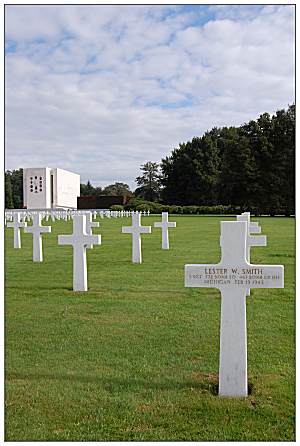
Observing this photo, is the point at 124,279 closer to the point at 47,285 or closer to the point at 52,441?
the point at 47,285

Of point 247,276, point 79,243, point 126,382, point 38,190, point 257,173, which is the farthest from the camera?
point 38,190

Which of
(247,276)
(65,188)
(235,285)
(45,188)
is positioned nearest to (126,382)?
(235,285)

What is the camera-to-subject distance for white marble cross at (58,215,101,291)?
7977 millimetres

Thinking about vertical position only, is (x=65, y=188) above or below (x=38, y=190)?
above

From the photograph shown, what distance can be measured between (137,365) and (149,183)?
67160mm

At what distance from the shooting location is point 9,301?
742 centimetres

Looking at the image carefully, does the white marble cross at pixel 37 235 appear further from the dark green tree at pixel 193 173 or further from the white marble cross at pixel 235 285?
the dark green tree at pixel 193 173

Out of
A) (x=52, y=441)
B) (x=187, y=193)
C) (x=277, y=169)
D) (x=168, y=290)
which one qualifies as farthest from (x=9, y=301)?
(x=187, y=193)

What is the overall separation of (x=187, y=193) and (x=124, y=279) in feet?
177

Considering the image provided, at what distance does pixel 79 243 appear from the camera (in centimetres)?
802

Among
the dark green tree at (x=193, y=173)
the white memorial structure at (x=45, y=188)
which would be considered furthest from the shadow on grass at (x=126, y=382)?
the white memorial structure at (x=45, y=188)

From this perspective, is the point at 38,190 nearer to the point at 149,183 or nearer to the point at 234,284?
the point at 149,183

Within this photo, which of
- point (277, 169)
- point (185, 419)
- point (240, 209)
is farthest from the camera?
point (240, 209)

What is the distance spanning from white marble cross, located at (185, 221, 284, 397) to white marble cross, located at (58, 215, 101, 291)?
4222mm
